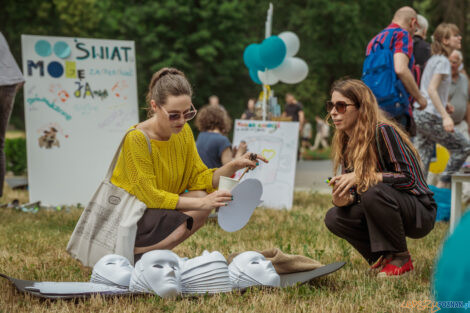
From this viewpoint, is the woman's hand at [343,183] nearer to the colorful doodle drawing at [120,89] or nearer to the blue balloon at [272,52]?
the blue balloon at [272,52]

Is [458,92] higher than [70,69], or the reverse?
[70,69]

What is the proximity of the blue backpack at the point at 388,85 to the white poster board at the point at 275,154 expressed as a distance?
1832mm

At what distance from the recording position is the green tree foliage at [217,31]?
25.5 meters

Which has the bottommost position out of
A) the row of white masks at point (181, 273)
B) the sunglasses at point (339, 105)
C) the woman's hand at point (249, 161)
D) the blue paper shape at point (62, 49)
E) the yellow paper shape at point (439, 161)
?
the yellow paper shape at point (439, 161)

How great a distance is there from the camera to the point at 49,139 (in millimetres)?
6613

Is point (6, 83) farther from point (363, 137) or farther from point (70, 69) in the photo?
point (363, 137)

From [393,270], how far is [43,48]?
4906 mm

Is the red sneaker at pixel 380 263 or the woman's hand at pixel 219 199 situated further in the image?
the red sneaker at pixel 380 263

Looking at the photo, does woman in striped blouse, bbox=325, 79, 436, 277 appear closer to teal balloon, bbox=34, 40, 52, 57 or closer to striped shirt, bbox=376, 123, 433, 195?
striped shirt, bbox=376, 123, 433, 195

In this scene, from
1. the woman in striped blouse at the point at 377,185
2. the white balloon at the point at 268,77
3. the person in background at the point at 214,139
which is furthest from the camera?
the white balloon at the point at 268,77

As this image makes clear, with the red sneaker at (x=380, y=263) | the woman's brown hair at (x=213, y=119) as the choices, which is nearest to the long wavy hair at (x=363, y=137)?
the red sneaker at (x=380, y=263)

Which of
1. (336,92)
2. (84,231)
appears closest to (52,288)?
(84,231)

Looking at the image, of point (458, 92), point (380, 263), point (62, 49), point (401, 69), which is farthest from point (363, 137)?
point (62, 49)

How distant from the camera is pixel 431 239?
4727 mm
